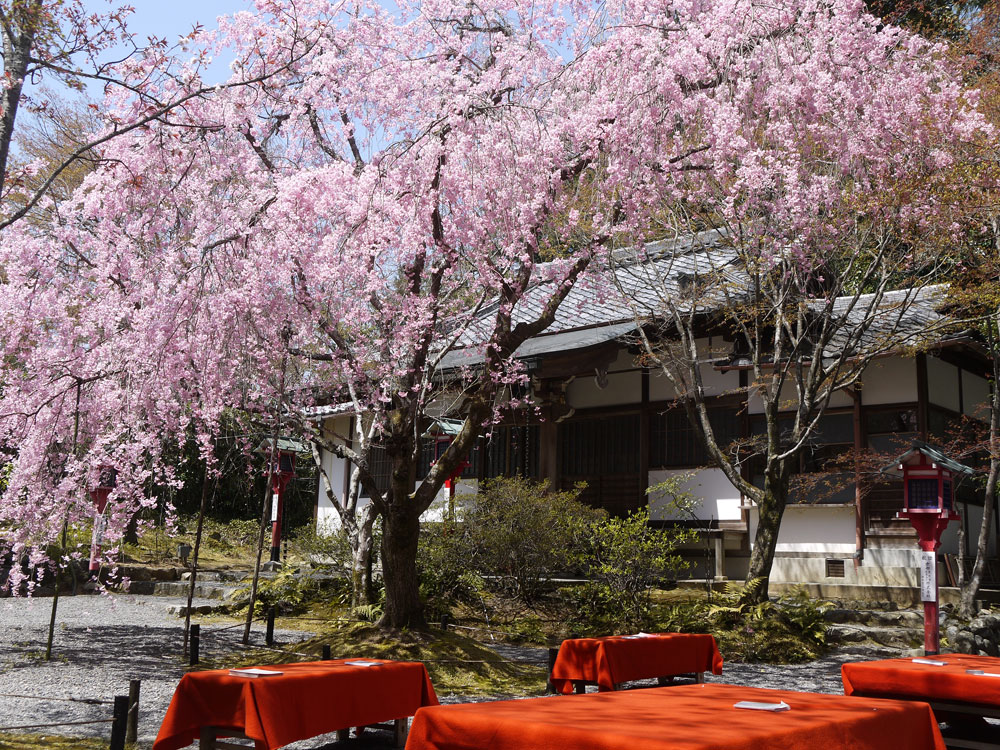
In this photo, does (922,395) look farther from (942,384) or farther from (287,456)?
(287,456)

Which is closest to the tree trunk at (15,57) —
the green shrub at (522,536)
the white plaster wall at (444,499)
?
the green shrub at (522,536)

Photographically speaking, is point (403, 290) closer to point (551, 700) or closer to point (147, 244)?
point (147, 244)

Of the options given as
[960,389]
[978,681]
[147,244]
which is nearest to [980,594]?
[960,389]

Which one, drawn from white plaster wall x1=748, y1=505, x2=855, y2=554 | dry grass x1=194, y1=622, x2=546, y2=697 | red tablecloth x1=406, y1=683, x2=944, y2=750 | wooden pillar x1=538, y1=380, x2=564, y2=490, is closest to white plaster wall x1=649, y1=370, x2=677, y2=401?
wooden pillar x1=538, y1=380, x2=564, y2=490

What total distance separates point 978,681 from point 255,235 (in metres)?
7.29

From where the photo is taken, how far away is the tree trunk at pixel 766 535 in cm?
1154

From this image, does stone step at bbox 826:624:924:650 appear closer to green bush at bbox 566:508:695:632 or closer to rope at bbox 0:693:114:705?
green bush at bbox 566:508:695:632

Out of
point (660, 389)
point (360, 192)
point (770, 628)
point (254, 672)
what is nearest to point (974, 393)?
point (660, 389)

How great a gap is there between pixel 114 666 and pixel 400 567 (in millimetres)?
3345

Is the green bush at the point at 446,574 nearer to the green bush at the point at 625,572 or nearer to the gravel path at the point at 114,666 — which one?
the gravel path at the point at 114,666

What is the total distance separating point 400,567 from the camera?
9953 mm

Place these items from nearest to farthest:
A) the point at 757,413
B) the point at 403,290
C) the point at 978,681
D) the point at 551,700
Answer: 1. the point at 551,700
2. the point at 978,681
3. the point at 403,290
4. the point at 757,413

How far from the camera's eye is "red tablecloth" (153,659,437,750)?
17.3 ft

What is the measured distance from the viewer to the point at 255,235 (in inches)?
339
